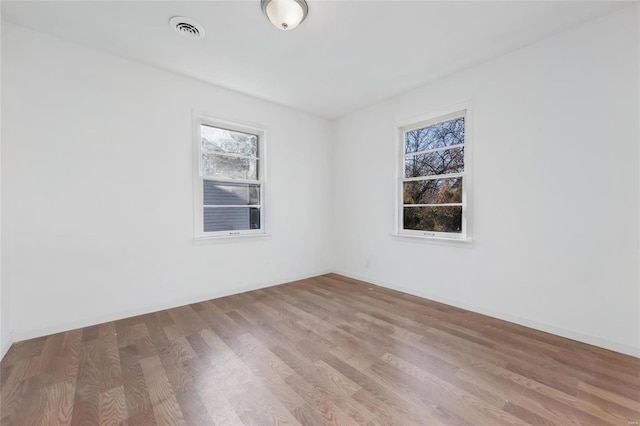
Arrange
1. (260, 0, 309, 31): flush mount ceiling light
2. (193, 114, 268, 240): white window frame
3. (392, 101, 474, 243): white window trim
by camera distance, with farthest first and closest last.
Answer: (193, 114, 268, 240): white window frame
(392, 101, 474, 243): white window trim
(260, 0, 309, 31): flush mount ceiling light

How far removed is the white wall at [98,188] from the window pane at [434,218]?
2298 millimetres

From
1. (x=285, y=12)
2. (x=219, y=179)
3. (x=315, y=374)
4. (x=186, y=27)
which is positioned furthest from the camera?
(x=219, y=179)

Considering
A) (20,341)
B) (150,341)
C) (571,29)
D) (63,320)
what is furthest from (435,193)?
(20,341)

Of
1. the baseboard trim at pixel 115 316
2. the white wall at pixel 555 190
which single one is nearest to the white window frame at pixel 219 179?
the baseboard trim at pixel 115 316

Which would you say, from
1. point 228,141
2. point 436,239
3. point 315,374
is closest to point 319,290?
point 436,239

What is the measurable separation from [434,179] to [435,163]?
21 centimetres

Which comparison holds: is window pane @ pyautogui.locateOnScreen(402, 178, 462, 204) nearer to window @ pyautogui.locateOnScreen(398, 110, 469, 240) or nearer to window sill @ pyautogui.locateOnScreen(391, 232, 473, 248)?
window @ pyautogui.locateOnScreen(398, 110, 469, 240)

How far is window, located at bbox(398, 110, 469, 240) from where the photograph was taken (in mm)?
3263

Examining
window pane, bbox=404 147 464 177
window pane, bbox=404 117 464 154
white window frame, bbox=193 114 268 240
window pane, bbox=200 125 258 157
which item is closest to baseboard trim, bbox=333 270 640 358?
window pane, bbox=404 147 464 177

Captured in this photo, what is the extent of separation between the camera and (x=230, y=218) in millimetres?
3793

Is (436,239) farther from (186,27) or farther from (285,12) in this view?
(186,27)

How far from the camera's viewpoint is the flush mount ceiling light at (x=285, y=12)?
209 centimetres

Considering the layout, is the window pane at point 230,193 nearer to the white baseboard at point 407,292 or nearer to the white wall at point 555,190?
the white baseboard at point 407,292

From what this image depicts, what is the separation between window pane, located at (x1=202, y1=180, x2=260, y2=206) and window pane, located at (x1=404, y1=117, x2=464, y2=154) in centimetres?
227
